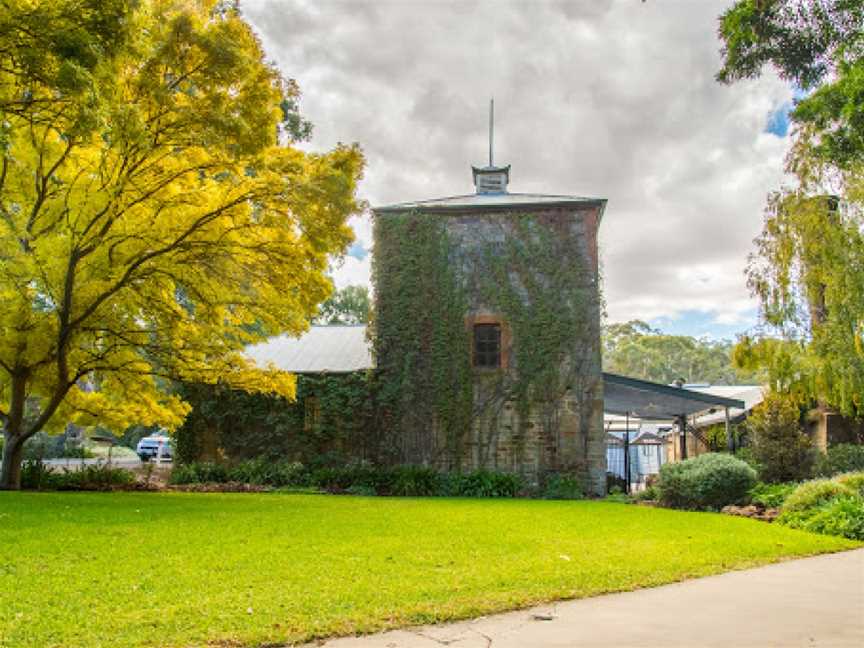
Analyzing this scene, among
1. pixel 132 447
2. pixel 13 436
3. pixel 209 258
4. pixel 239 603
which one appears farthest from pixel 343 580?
pixel 132 447

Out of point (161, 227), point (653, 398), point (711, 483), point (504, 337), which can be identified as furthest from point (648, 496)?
point (161, 227)

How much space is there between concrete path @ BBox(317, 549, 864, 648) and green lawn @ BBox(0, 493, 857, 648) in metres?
0.27

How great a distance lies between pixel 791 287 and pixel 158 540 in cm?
1457

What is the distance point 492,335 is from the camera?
17922 millimetres

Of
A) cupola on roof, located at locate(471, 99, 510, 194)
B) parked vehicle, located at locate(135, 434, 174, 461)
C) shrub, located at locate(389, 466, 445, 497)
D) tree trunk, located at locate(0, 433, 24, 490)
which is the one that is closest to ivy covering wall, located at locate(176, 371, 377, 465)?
shrub, located at locate(389, 466, 445, 497)

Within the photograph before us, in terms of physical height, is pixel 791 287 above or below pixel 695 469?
above

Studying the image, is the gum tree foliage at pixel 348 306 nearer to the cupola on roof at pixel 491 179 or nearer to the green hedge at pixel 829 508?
the cupola on roof at pixel 491 179

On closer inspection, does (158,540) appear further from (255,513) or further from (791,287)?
(791,287)

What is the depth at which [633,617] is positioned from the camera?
4629 millimetres

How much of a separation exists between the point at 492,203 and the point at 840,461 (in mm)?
10805

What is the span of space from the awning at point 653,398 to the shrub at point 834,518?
5.91 meters

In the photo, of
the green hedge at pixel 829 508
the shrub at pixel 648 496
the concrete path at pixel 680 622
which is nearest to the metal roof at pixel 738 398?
the shrub at pixel 648 496

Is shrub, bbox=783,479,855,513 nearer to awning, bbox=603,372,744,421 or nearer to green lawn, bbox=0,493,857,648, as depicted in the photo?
green lawn, bbox=0,493,857,648

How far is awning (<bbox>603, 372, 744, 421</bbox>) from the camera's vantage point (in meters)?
17.1
